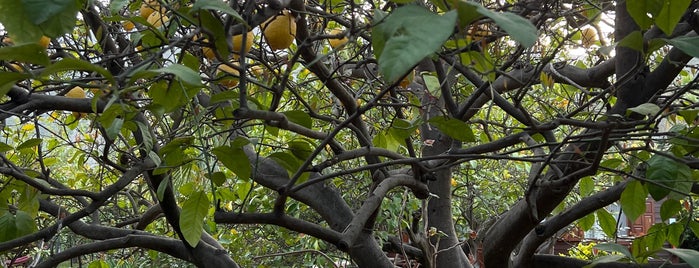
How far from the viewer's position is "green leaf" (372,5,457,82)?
0.42 meters

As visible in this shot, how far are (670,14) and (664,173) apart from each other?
1.76 feet

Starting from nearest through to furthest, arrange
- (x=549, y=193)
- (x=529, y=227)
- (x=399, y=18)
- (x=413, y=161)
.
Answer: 1. (x=399, y=18)
2. (x=413, y=161)
3. (x=549, y=193)
4. (x=529, y=227)

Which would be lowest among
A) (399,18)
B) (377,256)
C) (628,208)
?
(399,18)

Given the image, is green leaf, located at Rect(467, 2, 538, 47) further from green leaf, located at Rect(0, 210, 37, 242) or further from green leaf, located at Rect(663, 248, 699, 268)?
green leaf, located at Rect(0, 210, 37, 242)

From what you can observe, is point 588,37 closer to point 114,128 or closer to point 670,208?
point 670,208

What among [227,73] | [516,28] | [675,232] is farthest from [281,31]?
[675,232]

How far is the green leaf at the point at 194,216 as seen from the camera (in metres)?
1.15

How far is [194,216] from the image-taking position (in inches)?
45.8

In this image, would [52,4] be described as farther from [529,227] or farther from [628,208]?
[529,227]

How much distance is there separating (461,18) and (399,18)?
0.05 meters

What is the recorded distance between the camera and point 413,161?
122 cm

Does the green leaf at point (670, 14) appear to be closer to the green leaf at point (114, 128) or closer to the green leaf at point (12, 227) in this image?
the green leaf at point (114, 128)

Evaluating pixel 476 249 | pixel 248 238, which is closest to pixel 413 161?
pixel 476 249

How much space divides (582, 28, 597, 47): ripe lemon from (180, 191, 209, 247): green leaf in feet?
4.53
